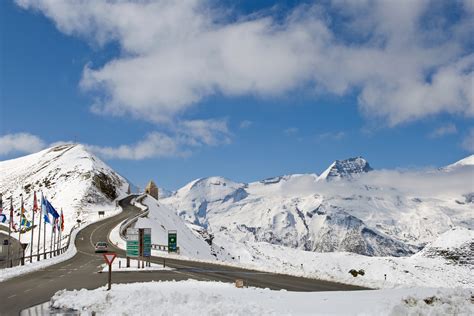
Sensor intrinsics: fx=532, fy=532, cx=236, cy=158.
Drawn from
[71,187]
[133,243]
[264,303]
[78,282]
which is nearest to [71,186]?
[71,187]

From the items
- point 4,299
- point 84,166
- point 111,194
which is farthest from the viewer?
point 84,166

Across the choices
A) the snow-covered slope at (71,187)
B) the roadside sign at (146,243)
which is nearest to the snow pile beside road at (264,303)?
the roadside sign at (146,243)

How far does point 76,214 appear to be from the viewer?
13775 centimetres

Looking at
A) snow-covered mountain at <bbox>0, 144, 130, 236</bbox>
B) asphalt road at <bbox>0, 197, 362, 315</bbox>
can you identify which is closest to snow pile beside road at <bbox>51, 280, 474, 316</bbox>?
asphalt road at <bbox>0, 197, 362, 315</bbox>

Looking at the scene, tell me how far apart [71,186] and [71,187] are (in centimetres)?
108

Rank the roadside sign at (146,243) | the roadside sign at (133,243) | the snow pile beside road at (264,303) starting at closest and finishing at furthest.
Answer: the snow pile beside road at (264,303) → the roadside sign at (133,243) → the roadside sign at (146,243)

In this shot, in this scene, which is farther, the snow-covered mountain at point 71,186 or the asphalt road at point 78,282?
the snow-covered mountain at point 71,186

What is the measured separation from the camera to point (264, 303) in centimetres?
2292

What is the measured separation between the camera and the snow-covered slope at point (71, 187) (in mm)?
146375

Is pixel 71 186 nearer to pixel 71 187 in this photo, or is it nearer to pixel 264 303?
pixel 71 187

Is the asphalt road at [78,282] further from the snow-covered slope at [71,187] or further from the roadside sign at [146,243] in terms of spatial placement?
the snow-covered slope at [71,187]

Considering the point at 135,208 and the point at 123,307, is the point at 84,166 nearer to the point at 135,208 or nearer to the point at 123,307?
the point at 135,208

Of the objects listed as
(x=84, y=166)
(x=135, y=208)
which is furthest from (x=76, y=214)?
(x=84, y=166)

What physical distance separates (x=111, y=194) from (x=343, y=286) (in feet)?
469
